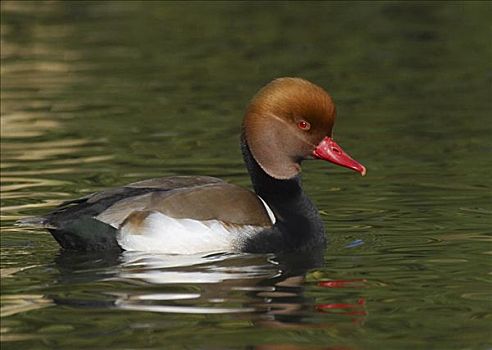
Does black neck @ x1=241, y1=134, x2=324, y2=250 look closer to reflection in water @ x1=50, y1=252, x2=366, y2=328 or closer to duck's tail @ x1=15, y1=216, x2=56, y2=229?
reflection in water @ x1=50, y1=252, x2=366, y2=328

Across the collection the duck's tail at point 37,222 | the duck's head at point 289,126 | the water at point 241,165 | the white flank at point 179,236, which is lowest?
the water at point 241,165

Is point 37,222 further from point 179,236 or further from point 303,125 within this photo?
point 303,125

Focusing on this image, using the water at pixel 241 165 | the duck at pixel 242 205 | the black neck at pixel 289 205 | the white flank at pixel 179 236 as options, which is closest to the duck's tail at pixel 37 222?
the duck at pixel 242 205

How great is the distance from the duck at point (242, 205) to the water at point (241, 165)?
0.13m

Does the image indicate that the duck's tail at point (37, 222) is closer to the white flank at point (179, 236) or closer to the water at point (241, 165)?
the water at point (241, 165)

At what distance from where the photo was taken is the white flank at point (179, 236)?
946 cm

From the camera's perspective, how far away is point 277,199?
33.1 feet

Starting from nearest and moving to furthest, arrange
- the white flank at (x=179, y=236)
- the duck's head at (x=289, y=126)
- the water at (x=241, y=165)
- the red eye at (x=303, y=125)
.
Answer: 1. the water at (x=241, y=165)
2. the white flank at (x=179, y=236)
3. the duck's head at (x=289, y=126)
4. the red eye at (x=303, y=125)

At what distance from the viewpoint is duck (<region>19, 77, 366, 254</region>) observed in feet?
31.1

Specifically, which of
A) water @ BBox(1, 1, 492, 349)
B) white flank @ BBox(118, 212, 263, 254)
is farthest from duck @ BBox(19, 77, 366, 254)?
water @ BBox(1, 1, 492, 349)

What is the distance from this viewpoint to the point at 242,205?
379 inches

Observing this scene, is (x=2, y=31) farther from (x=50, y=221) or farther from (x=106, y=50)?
(x=50, y=221)

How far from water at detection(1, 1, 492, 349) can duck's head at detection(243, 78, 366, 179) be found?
61 cm

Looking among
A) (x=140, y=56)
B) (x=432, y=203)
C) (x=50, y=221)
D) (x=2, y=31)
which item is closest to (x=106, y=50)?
(x=140, y=56)
